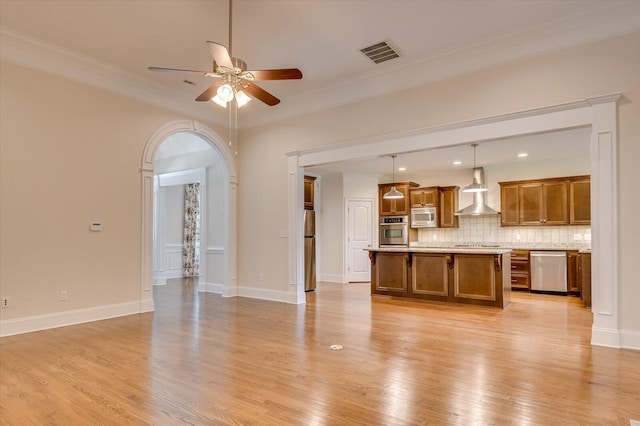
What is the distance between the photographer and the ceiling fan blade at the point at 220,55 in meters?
2.99

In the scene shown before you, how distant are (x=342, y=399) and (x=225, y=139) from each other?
557 centimetres

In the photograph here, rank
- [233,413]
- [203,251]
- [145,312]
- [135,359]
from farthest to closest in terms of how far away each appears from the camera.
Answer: [203,251] → [145,312] → [135,359] → [233,413]

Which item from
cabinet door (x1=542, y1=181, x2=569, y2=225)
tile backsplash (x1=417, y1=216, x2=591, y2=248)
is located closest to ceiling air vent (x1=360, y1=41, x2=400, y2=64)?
cabinet door (x1=542, y1=181, x2=569, y2=225)

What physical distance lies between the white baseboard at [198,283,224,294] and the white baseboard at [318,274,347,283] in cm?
315

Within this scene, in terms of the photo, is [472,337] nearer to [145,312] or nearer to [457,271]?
[457,271]

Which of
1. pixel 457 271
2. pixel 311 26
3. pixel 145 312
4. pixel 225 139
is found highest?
pixel 311 26

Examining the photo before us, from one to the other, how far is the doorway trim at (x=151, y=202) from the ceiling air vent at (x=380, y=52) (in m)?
3.26

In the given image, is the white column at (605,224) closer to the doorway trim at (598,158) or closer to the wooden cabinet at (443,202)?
the doorway trim at (598,158)

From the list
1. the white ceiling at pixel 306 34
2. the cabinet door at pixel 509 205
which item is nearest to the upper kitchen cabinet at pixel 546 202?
the cabinet door at pixel 509 205

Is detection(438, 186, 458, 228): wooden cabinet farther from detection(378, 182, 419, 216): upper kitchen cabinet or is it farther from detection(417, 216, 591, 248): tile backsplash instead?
detection(378, 182, 419, 216): upper kitchen cabinet

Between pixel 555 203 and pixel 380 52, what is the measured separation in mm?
5891

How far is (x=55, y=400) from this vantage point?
2.60 metres

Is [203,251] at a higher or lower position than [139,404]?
higher

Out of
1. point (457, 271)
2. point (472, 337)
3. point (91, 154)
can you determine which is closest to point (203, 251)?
point (91, 154)
